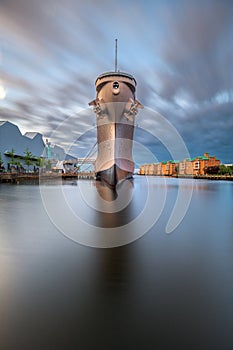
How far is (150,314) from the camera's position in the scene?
192 cm

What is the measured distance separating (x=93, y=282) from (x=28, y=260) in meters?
1.25

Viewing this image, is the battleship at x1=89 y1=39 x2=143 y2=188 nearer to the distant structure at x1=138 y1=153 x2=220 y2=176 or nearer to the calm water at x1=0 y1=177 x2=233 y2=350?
the calm water at x1=0 y1=177 x2=233 y2=350

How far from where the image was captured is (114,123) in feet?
54.3

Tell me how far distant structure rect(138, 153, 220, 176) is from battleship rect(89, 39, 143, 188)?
51309mm

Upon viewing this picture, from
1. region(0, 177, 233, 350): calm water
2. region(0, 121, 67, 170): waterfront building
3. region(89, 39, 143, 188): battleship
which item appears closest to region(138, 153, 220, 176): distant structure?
region(0, 121, 67, 170): waterfront building

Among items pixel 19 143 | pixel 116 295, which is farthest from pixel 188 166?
pixel 116 295

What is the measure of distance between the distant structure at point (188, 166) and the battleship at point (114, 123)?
51309 mm

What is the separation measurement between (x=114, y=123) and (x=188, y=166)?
2592 inches

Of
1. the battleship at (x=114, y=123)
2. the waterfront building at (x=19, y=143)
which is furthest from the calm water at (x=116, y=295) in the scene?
the waterfront building at (x=19, y=143)

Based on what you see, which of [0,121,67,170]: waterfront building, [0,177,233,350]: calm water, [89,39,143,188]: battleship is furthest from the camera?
[0,121,67,170]: waterfront building

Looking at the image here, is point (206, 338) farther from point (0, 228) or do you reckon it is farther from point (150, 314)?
point (0, 228)

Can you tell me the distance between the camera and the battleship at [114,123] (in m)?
15.9

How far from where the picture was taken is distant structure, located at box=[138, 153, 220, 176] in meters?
71.6

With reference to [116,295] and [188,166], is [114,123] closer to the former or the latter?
[116,295]
